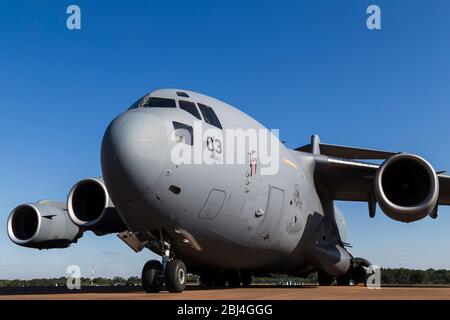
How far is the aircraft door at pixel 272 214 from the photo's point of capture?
34.1ft

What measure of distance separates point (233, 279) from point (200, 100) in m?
5.90

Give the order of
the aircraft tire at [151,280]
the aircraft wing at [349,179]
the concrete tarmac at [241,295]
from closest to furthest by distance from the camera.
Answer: the concrete tarmac at [241,295]
the aircraft tire at [151,280]
the aircraft wing at [349,179]

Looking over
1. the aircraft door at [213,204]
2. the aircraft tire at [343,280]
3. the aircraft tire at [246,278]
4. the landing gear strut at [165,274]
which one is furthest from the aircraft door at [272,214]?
the aircraft tire at [343,280]

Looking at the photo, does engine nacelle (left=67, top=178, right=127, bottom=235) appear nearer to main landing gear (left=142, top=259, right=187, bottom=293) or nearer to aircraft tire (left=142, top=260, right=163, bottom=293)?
main landing gear (left=142, top=259, right=187, bottom=293)

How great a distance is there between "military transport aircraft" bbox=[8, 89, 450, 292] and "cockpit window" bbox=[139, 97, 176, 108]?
3 centimetres

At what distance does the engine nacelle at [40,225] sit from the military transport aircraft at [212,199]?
0.03 m

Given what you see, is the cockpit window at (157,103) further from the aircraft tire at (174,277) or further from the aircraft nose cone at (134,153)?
the aircraft tire at (174,277)

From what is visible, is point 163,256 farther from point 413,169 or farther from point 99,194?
point 413,169

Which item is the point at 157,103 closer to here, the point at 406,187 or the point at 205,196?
the point at 205,196
